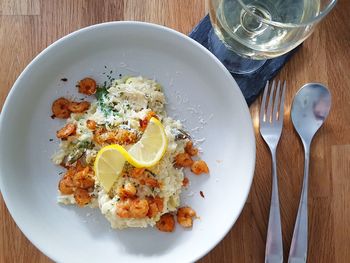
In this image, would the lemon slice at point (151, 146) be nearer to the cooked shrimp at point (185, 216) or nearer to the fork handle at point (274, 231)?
the cooked shrimp at point (185, 216)

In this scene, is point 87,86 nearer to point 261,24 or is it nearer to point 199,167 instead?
point 199,167

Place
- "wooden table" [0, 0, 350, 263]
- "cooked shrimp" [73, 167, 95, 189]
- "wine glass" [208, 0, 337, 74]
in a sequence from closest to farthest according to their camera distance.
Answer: "wine glass" [208, 0, 337, 74]
"cooked shrimp" [73, 167, 95, 189]
"wooden table" [0, 0, 350, 263]

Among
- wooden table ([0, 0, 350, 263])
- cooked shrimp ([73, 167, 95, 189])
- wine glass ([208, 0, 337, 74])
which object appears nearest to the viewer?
wine glass ([208, 0, 337, 74])

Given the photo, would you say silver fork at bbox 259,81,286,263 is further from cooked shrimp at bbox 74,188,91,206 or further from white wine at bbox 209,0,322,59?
cooked shrimp at bbox 74,188,91,206

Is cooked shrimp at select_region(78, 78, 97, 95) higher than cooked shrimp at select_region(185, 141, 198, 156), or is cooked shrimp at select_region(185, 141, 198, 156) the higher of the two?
cooked shrimp at select_region(78, 78, 97, 95)

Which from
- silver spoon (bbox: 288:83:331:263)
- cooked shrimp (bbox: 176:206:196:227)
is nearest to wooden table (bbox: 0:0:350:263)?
silver spoon (bbox: 288:83:331:263)
